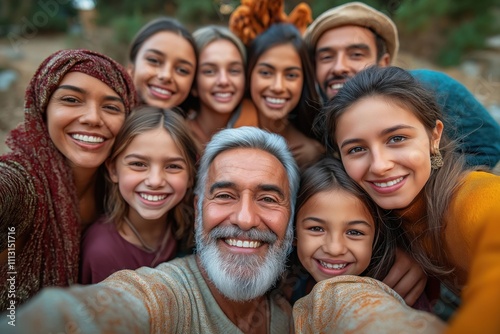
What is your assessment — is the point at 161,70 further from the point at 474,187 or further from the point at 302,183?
the point at 474,187

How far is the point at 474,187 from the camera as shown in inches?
84.4

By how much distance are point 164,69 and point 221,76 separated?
51 centimetres

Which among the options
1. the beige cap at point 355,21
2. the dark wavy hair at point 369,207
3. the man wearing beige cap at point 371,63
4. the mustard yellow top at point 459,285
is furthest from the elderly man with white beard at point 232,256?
the beige cap at point 355,21

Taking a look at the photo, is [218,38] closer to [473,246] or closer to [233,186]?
[233,186]

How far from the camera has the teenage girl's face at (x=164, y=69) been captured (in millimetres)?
3650

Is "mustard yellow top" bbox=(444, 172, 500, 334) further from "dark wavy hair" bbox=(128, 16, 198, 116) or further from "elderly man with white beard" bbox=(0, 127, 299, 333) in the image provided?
"dark wavy hair" bbox=(128, 16, 198, 116)

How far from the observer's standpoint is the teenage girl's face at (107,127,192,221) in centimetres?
294

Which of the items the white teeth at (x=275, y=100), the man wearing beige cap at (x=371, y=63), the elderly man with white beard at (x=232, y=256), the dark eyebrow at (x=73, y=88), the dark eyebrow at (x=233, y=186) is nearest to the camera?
the elderly man with white beard at (x=232, y=256)

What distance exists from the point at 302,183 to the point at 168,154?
3.25ft

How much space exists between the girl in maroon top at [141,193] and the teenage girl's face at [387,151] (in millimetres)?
1260

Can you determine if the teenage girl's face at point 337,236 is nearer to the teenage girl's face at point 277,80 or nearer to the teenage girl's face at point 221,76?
the teenage girl's face at point 277,80

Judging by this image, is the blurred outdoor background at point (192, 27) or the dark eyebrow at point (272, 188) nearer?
the dark eyebrow at point (272, 188)

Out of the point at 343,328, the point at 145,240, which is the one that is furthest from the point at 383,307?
the point at 145,240

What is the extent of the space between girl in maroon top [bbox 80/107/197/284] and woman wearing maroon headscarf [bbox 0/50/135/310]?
0.38 feet
